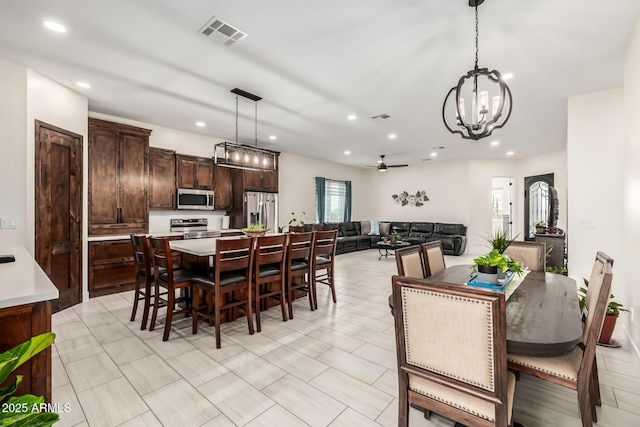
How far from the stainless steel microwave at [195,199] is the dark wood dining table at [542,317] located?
4.72m

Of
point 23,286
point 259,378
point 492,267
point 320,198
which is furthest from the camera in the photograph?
point 320,198

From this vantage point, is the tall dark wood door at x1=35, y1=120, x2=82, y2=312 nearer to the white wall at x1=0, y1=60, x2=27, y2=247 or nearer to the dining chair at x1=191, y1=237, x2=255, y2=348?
the white wall at x1=0, y1=60, x2=27, y2=247

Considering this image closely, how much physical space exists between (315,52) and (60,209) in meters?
3.78

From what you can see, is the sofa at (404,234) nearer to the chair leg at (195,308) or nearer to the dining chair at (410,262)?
the chair leg at (195,308)

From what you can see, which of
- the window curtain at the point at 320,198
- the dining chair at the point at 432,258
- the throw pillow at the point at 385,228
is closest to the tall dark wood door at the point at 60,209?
the dining chair at the point at 432,258

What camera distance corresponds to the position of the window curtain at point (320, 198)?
878 centimetres

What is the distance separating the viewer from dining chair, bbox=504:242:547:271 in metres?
2.81

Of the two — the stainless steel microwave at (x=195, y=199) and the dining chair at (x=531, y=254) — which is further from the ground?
the stainless steel microwave at (x=195, y=199)

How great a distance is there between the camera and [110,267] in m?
4.42

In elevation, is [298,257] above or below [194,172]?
below

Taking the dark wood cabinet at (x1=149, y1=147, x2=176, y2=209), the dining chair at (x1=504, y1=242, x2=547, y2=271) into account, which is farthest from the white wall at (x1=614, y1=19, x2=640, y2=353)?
the dark wood cabinet at (x1=149, y1=147, x2=176, y2=209)

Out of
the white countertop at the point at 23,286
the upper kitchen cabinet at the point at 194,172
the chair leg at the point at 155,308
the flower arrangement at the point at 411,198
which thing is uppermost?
the upper kitchen cabinet at the point at 194,172

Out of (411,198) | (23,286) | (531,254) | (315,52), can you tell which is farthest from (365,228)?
(23,286)

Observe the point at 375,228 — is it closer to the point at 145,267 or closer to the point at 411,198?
the point at 411,198
